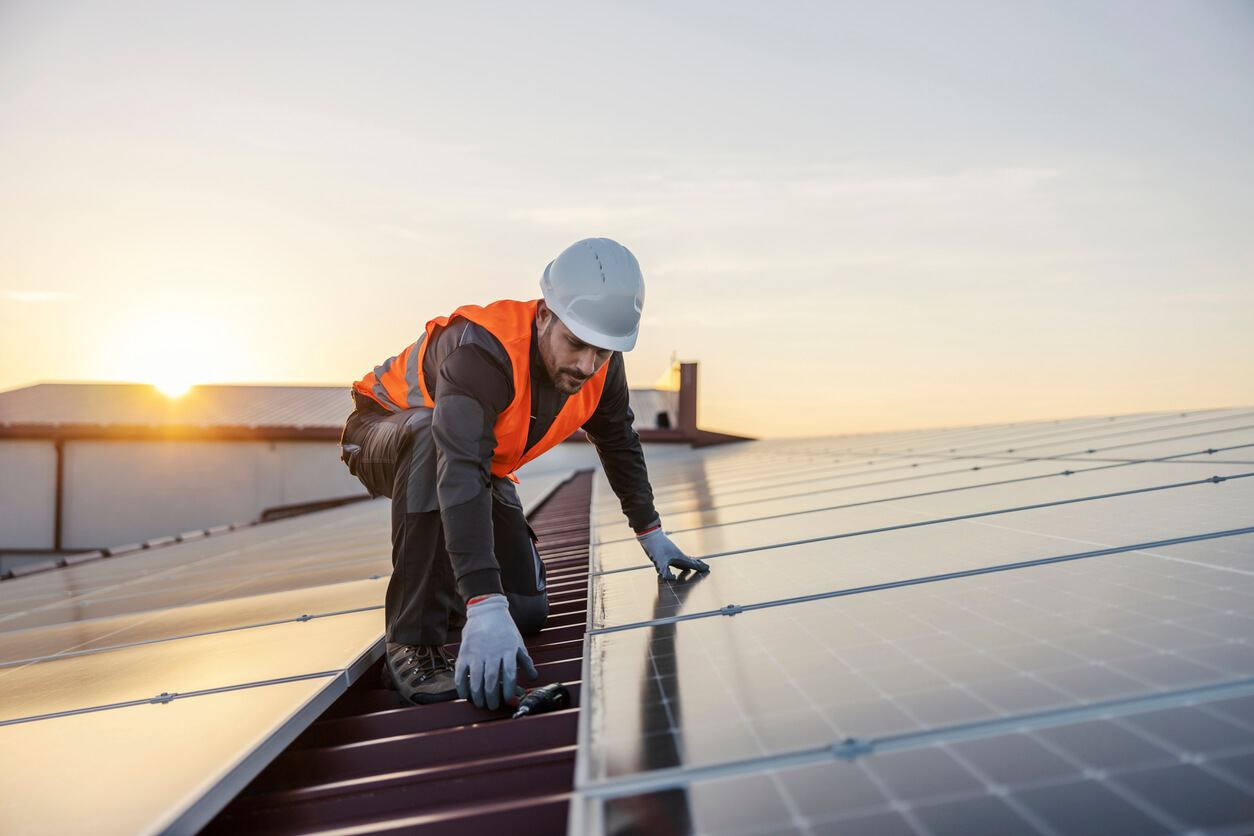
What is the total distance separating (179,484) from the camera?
15.1 metres

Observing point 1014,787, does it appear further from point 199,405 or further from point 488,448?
point 199,405

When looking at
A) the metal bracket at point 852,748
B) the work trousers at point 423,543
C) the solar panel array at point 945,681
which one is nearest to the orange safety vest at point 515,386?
the work trousers at point 423,543

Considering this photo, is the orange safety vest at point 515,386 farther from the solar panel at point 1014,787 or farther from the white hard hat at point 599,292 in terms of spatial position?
the solar panel at point 1014,787

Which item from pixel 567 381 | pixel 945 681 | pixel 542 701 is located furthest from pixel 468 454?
pixel 945 681

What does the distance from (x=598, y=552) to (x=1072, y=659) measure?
272 cm

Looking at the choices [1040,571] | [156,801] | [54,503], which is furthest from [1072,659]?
[54,503]

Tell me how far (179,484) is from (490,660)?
15054 millimetres

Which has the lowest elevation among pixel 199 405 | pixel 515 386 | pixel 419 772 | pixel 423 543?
pixel 419 772

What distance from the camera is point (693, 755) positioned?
136cm

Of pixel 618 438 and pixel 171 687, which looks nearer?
pixel 171 687

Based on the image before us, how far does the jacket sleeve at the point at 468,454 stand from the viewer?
259 centimetres

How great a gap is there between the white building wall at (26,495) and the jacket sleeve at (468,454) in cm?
1569

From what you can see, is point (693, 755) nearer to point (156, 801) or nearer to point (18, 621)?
point (156, 801)

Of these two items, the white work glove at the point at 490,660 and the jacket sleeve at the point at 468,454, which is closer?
the white work glove at the point at 490,660
